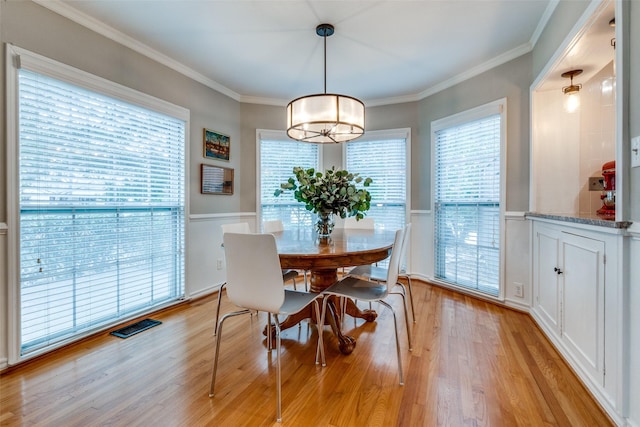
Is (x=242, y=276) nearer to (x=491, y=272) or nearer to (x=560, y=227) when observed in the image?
(x=560, y=227)

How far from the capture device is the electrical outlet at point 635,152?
1269 millimetres

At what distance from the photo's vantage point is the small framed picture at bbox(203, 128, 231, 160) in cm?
337

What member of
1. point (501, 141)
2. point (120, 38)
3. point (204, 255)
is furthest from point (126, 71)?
point (501, 141)

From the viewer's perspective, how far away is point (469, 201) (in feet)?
10.8

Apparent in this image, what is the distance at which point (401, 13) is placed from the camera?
2.21 m

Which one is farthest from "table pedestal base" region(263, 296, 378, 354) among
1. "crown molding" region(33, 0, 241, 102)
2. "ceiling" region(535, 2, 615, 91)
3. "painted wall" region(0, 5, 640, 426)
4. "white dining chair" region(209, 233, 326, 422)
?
"crown molding" region(33, 0, 241, 102)

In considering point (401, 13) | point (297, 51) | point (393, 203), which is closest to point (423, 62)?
point (401, 13)

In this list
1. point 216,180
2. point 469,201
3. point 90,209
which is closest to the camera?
point 90,209

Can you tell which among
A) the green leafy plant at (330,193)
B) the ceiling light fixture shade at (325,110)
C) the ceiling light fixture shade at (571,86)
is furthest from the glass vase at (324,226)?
the ceiling light fixture shade at (571,86)

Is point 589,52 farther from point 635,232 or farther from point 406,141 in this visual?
point 406,141

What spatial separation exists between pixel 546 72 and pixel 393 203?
83.7 inches

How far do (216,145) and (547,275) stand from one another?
349 cm

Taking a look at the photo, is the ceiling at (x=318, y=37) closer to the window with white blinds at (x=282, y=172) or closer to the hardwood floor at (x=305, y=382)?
the window with white blinds at (x=282, y=172)

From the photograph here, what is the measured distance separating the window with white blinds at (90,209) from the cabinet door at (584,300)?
3.28 metres
